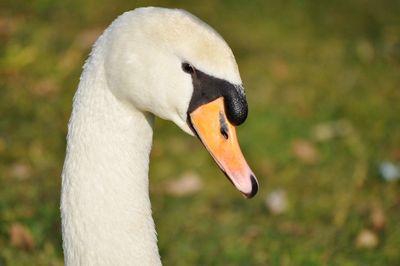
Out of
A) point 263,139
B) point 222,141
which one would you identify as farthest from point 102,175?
point 263,139

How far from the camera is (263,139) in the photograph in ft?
18.5

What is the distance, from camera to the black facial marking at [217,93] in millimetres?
2631

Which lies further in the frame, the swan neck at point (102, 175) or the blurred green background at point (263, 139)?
the blurred green background at point (263, 139)

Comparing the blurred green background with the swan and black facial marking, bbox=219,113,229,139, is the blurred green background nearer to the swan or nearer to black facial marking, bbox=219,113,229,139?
the swan

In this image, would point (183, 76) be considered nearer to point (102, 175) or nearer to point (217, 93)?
point (217, 93)

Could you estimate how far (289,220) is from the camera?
15.5ft

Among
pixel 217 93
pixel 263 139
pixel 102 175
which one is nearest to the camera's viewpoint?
pixel 217 93

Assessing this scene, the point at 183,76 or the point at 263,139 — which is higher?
the point at 183,76

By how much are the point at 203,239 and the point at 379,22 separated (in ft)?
11.9

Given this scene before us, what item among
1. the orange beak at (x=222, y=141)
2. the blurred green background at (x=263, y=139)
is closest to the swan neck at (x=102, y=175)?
the orange beak at (x=222, y=141)

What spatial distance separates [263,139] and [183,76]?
303 cm

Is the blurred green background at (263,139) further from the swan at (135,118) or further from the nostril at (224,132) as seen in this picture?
the nostril at (224,132)

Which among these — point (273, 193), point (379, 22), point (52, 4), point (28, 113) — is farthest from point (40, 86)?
point (379, 22)

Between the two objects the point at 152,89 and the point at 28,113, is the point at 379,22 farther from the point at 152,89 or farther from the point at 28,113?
the point at 152,89
